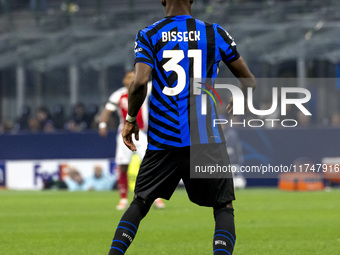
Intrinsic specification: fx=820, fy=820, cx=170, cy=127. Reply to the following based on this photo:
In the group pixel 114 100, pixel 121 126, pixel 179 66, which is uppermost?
pixel 179 66

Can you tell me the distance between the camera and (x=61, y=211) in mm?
13266

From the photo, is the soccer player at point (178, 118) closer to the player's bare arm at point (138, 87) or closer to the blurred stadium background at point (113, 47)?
the player's bare arm at point (138, 87)

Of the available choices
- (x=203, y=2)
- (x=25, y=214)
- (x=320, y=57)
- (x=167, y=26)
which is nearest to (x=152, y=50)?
(x=167, y=26)

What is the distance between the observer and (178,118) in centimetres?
547

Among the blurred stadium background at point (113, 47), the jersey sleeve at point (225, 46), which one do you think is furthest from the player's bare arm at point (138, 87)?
the blurred stadium background at point (113, 47)

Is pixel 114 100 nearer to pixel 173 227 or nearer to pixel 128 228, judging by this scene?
pixel 173 227

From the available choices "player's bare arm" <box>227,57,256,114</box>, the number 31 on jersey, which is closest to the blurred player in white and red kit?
"player's bare arm" <box>227,57,256,114</box>

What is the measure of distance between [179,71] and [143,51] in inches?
10.7

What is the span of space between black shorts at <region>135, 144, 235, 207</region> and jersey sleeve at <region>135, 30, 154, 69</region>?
613 millimetres

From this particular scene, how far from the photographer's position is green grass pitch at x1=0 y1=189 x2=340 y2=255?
316 inches

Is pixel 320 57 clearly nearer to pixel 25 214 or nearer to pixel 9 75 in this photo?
pixel 9 75

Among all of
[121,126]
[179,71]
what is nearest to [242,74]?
[179,71]

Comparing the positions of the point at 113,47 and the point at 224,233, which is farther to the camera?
the point at 113,47

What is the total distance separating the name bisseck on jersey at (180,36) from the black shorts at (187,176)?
72 centimetres
